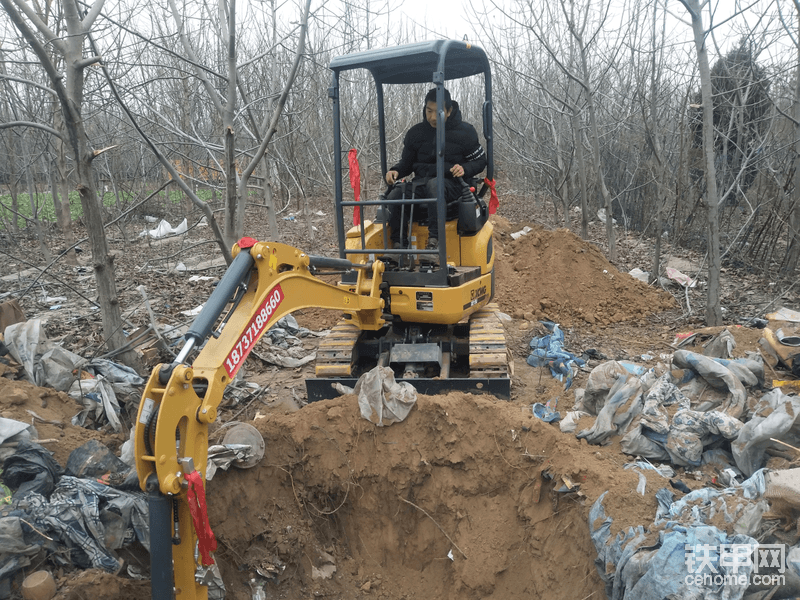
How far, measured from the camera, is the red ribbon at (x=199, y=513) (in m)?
2.64

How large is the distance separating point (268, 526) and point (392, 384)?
1296 millimetres

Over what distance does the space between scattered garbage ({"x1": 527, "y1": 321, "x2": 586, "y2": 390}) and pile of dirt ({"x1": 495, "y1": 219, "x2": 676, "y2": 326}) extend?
4.56 ft

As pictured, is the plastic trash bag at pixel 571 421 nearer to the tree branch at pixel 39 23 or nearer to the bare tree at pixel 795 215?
the tree branch at pixel 39 23

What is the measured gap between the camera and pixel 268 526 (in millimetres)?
3889

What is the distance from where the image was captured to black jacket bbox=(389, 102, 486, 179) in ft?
18.4

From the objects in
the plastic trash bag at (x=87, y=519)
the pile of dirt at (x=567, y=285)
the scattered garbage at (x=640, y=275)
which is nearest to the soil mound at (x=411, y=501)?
the plastic trash bag at (x=87, y=519)

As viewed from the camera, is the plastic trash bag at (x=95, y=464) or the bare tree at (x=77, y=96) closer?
the plastic trash bag at (x=95, y=464)

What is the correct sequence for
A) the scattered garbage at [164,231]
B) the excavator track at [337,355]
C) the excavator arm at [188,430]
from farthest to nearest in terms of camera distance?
1. the scattered garbage at [164,231]
2. the excavator track at [337,355]
3. the excavator arm at [188,430]

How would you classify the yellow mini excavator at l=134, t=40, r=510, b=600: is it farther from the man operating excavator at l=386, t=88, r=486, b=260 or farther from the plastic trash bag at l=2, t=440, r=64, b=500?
the plastic trash bag at l=2, t=440, r=64, b=500

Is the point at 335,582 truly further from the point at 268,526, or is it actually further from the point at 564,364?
the point at 564,364

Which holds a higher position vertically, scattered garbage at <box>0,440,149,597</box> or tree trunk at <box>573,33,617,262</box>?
tree trunk at <box>573,33,617,262</box>

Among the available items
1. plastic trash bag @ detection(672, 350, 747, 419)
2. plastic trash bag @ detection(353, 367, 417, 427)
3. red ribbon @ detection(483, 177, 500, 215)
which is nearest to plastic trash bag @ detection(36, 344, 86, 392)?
plastic trash bag @ detection(353, 367, 417, 427)

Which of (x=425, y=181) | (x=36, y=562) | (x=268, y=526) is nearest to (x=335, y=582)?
(x=268, y=526)

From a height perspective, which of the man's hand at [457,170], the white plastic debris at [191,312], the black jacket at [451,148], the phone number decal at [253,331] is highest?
the black jacket at [451,148]
